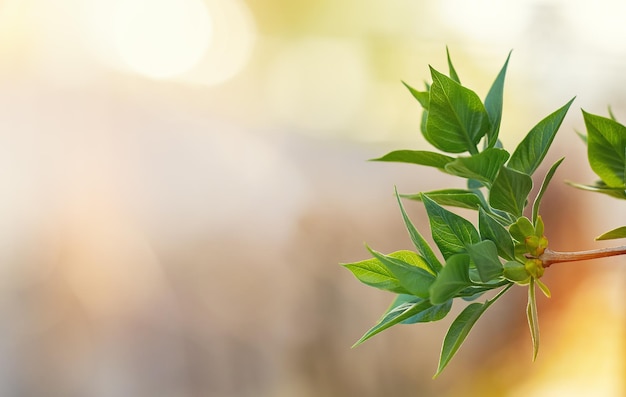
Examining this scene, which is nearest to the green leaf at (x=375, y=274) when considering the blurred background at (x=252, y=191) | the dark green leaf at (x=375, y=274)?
the dark green leaf at (x=375, y=274)

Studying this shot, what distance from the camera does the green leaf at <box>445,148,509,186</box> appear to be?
0.78ft

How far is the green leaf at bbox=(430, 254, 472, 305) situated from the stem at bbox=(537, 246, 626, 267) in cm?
4

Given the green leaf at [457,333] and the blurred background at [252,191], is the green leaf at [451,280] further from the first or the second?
the blurred background at [252,191]

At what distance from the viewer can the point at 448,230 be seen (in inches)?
10.4

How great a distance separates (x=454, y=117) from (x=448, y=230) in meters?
0.05

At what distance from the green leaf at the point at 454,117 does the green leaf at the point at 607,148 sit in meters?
0.04

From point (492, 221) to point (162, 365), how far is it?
1528 mm

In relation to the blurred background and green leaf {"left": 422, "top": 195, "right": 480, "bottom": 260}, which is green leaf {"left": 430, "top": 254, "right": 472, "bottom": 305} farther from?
the blurred background

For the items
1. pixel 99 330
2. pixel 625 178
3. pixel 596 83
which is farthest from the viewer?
pixel 596 83

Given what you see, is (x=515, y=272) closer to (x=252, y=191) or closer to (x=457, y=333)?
(x=457, y=333)

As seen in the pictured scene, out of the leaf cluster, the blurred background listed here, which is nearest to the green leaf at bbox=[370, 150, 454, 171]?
the leaf cluster

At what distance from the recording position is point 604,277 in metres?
1.76

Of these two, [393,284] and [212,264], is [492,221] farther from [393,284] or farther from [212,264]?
[212,264]

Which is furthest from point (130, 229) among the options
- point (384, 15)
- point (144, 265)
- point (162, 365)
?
point (384, 15)
